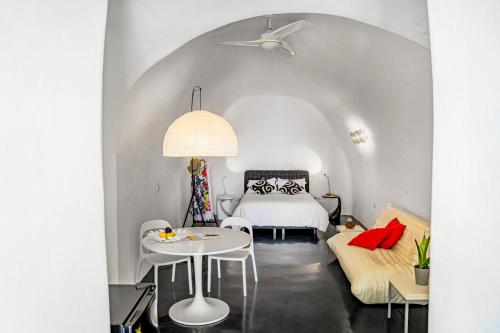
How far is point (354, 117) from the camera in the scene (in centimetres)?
616

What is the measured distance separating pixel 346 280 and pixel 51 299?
3696 millimetres

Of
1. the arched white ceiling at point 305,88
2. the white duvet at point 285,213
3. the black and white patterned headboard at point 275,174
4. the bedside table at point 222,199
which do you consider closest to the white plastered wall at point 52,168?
the arched white ceiling at point 305,88

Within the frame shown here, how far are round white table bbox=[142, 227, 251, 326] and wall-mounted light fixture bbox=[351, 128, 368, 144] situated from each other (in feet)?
10.3

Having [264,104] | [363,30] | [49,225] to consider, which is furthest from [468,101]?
[264,104]

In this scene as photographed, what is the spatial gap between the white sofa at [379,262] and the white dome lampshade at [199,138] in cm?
169

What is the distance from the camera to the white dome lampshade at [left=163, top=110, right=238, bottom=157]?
3.33 metres

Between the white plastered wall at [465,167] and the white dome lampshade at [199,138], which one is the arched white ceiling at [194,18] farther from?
the white plastered wall at [465,167]

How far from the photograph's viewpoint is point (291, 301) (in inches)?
150

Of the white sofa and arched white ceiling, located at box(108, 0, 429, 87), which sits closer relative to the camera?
arched white ceiling, located at box(108, 0, 429, 87)

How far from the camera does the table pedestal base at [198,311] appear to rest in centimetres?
337

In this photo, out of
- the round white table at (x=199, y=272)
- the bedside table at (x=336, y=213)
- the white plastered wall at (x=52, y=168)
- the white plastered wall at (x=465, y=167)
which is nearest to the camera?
the white plastered wall at (x=52, y=168)

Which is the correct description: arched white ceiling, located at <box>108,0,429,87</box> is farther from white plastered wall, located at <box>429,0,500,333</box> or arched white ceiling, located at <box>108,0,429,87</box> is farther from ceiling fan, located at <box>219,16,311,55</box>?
white plastered wall, located at <box>429,0,500,333</box>

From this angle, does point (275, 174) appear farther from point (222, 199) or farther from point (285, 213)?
point (285, 213)

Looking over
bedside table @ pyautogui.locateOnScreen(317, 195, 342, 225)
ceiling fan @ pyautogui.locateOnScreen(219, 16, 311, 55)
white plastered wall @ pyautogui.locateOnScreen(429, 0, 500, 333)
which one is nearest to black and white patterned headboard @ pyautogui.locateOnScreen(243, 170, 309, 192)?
bedside table @ pyautogui.locateOnScreen(317, 195, 342, 225)
